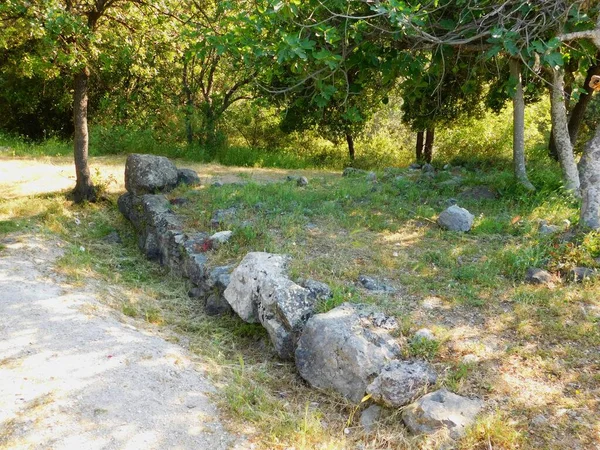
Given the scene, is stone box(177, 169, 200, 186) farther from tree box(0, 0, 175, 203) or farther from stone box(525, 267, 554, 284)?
stone box(525, 267, 554, 284)

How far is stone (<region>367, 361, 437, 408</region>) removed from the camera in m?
3.59

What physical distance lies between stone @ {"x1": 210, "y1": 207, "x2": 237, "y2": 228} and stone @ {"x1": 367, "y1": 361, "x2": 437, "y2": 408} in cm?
349

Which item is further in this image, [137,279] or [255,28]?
[137,279]

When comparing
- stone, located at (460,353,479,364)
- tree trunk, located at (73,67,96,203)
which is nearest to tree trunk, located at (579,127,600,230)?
stone, located at (460,353,479,364)

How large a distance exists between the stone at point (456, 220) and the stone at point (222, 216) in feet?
8.77

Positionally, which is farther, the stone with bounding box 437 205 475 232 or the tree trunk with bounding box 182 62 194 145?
the tree trunk with bounding box 182 62 194 145

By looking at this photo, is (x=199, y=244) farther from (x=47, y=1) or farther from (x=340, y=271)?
(x=47, y=1)

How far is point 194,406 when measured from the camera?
3.69 m

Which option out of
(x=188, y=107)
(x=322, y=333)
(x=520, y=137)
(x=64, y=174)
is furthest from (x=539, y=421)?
(x=188, y=107)

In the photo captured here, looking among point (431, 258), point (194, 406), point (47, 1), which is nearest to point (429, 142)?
point (431, 258)

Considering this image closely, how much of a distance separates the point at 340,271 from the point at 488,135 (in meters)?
11.0

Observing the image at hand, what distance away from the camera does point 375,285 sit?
5043 millimetres

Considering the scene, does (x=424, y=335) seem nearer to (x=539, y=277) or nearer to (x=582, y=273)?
(x=539, y=277)

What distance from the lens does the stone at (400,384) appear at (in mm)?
3588
